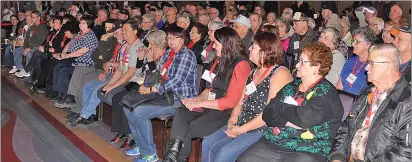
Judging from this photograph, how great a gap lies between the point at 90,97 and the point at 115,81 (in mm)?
452

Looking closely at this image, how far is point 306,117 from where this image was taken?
296cm

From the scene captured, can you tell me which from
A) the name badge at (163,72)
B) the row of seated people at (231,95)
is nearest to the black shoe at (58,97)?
the row of seated people at (231,95)

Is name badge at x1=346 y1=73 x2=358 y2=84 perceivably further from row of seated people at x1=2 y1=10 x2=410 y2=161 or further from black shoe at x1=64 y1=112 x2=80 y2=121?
black shoe at x1=64 y1=112 x2=80 y2=121

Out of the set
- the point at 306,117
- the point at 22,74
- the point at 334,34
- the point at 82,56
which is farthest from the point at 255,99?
the point at 22,74

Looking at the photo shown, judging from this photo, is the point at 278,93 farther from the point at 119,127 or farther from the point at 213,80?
the point at 119,127

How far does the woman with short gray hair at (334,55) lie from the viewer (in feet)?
14.9

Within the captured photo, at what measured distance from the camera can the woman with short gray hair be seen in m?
4.53

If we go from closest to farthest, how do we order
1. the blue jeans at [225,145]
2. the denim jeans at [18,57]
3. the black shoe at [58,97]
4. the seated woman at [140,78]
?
the blue jeans at [225,145]
the seated woman at [140,78]
the black shoe at [58,97]
the denim jeans at [18,57]

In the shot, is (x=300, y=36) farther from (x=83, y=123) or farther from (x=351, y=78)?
(x=83, y=123)

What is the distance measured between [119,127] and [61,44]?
2.53 metres

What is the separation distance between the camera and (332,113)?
2977 millimetres

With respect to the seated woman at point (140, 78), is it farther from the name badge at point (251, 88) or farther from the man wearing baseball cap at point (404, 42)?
the man wearing baseball cap at point (404, 42)

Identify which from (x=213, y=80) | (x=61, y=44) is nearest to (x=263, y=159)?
(x=213, y=80)

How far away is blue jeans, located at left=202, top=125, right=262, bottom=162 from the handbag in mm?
828
